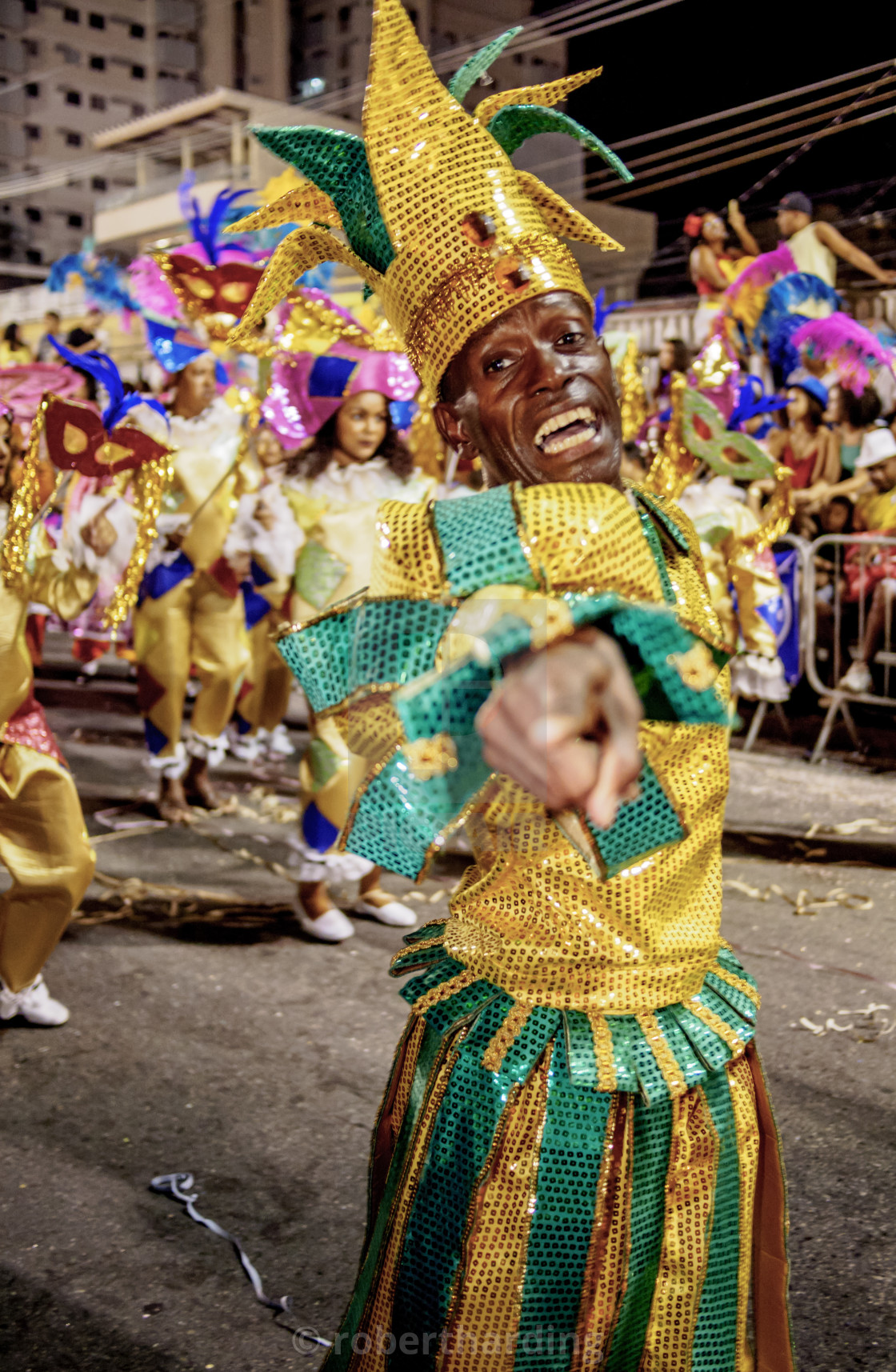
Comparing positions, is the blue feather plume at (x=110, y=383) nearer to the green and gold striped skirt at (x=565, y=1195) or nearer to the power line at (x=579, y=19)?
the power line at (x=579, y=19)

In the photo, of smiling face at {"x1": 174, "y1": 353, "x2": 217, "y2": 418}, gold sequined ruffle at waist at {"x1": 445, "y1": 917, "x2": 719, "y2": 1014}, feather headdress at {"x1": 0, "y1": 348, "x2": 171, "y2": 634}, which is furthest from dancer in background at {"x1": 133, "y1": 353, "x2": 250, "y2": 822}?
gold sequined ruffle at waist at {"x1": 445, "y1": 917, "x2": 719, "y2": 1014}

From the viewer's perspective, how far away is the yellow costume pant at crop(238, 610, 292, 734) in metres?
6.62

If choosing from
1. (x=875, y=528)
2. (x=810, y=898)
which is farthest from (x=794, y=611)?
(x=810, y=898)

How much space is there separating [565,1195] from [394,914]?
127 inches

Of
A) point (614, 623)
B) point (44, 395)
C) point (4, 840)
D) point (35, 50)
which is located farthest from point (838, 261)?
point (35, 50)

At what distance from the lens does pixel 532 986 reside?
51.2 inches

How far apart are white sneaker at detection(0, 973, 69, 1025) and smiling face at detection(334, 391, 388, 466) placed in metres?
2.10

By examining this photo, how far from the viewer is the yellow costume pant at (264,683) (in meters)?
6.62

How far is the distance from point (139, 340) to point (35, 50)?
355cm

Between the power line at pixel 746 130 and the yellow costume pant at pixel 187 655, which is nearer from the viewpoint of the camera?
the power line at pixel 746 130

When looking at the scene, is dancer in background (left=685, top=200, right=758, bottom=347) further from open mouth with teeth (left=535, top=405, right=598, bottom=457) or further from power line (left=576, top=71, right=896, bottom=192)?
open mouth with teeth (left=535, top=405, right=598, bottom=457)

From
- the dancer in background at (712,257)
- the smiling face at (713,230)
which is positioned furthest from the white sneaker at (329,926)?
the smiling face at (713,230)

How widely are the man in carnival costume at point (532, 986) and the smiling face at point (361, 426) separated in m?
2.83

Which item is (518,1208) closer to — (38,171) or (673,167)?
(673,167)
